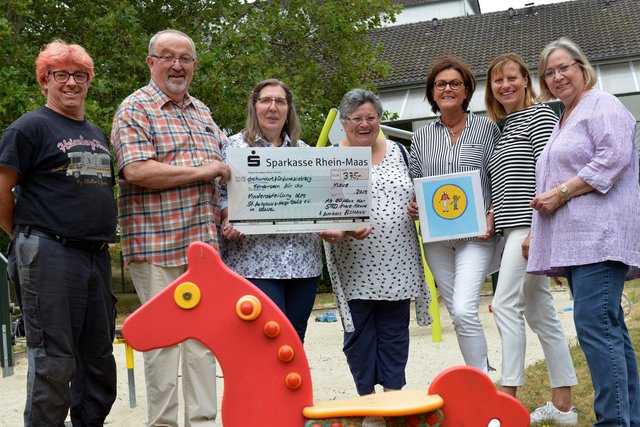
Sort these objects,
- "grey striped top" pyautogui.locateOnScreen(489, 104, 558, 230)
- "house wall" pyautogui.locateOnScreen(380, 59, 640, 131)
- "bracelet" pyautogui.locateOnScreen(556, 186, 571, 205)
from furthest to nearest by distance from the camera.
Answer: "house wall" pyautogui.locateOnScreen(380, 59, 640, 131) < "grey striped top" pyautogui.locateOnScreen(489, 104, 558, 230) < "bracelet" pyautogui.locateOnScreen(556, 186, 571, 205)

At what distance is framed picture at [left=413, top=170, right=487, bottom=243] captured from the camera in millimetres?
4648

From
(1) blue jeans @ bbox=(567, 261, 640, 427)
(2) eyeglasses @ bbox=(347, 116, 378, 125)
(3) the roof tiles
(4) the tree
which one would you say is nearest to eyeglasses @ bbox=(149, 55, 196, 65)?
(2) eyeglasses @ bbox=(347, 116, 378, 125)

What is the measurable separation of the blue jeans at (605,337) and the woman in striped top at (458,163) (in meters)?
0.83

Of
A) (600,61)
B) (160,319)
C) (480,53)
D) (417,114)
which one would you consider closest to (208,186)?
(160,319)

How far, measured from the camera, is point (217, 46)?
1566cm

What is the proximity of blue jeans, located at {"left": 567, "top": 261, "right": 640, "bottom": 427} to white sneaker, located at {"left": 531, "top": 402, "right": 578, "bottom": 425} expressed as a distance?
902 mm

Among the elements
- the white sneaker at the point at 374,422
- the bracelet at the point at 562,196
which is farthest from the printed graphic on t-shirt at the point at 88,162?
the bracelet at the point at 562,196

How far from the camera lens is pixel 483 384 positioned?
3.44 metres

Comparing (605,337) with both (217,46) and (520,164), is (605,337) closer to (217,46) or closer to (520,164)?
(520,164)

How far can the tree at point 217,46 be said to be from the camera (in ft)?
48.7

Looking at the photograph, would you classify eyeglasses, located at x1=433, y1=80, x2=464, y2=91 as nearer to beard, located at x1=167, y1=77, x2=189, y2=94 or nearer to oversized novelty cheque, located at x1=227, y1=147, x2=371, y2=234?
oversized novelty cheque, located at x1=227, y1=147, x2=371, y2=234

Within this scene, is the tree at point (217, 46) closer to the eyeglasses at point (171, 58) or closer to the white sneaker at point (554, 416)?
the eyeglasses at point (171, 58)

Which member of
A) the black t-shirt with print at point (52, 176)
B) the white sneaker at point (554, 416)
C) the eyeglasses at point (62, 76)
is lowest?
the white sneaker at point (554, 416)

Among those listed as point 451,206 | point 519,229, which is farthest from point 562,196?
point 451,206
